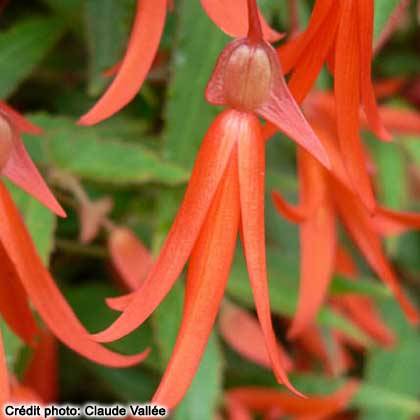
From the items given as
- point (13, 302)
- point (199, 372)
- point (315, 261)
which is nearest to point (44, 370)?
point (199, 372)

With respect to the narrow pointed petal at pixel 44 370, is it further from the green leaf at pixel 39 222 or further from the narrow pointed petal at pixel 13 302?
the narrow pointed petal at pixel 13 302

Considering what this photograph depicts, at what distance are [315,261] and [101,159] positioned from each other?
0.19 m

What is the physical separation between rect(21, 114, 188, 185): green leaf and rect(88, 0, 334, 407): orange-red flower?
0.28 meters

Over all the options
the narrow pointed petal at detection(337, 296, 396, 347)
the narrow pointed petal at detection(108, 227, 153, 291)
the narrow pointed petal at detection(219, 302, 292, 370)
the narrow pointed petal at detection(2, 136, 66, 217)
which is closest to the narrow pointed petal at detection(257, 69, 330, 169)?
the narrow pointed petal at detection(2, 136, 66, 217)

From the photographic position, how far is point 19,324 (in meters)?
0.58

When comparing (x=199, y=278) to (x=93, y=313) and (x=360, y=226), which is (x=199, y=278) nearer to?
(x=360, y=226)

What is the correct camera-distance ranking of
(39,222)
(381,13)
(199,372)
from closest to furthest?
(381,13) → (39,222) → (199,372)

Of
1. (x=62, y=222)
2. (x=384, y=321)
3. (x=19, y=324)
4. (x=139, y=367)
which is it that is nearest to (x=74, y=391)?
(x=139, y=367)

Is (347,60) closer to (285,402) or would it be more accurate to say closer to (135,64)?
(135,64)

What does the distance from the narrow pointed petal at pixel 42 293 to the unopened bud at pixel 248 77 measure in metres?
0.13

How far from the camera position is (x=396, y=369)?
118 centimetres

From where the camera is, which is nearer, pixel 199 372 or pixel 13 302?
pixel 13 302

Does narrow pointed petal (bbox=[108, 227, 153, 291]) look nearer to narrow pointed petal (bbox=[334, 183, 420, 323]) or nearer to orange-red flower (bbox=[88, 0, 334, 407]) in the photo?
narrow pointed petal (bbox=[334, 183, 420, 323])

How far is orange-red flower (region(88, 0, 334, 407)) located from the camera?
0.50 meters
